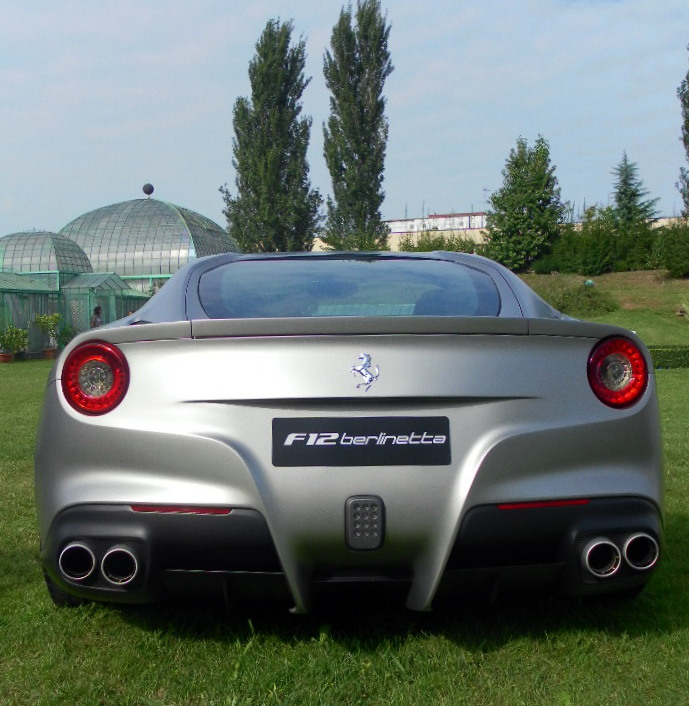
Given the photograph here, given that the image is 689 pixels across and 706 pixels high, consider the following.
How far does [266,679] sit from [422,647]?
1.73 ft

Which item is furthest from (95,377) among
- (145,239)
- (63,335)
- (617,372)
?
(145,239)

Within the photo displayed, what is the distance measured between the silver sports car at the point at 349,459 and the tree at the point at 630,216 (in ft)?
139

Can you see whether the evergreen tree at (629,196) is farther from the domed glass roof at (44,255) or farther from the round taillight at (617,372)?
the round taillight at (617,372)

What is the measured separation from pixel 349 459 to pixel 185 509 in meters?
0.46

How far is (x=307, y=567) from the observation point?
2.48 metres

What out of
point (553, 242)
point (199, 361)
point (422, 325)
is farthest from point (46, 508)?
point (553, 242)

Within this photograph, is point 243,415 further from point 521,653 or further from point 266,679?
point 521,653

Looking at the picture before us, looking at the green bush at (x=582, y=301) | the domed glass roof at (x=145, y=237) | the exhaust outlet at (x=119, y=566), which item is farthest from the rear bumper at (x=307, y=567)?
the domed glass roof at (x=145, y=237)

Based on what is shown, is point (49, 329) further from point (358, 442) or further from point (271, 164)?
point (358, 442)

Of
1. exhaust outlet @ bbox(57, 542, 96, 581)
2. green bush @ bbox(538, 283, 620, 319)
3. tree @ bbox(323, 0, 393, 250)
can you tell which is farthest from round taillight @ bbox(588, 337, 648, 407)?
tree @ bbox(323, 0, 393, 250)

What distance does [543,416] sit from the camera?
2521 millimetres

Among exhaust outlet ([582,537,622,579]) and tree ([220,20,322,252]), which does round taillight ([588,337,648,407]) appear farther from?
tree ([220,20,322,252])

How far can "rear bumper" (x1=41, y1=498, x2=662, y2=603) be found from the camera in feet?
8.00

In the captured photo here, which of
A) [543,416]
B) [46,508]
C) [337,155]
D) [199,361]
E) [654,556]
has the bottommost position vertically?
[654,556]
